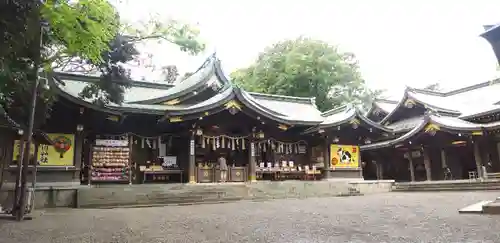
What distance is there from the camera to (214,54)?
2208 centimetres

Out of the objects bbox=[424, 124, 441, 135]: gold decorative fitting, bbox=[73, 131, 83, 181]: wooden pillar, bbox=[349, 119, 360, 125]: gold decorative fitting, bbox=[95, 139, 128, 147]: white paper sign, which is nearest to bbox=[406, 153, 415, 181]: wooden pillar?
bbox=[424, 124, 441, 135]: gold decorative fitting

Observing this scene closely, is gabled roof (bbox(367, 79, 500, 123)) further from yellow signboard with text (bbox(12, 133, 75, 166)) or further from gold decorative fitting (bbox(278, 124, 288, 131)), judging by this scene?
yellow signboard with text (bbox(12, 133, 75, 166))

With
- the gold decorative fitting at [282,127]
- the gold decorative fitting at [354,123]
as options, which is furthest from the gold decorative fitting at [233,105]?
the gold decorative fitting at [354,123]

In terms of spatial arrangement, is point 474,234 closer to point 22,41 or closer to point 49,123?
point 22,41

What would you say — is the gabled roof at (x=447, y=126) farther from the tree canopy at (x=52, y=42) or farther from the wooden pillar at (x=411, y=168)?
the tree canopy at (x=52, y=42)

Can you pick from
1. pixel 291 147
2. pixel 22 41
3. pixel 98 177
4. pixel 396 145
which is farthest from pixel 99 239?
pixel 396 145

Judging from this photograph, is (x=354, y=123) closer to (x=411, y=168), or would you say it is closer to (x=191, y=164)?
(x=411, y=168)

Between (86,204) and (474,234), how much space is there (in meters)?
12.1

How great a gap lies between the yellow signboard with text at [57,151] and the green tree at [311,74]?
25.6m

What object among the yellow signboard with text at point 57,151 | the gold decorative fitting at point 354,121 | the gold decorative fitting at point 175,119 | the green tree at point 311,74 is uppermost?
the green tree at point 311,74

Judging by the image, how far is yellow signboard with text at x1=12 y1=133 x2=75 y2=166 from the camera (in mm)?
15133

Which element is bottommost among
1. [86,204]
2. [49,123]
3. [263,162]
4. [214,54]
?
[86,204]

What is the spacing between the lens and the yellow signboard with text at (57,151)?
15133mm

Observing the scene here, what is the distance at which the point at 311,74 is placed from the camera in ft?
127
